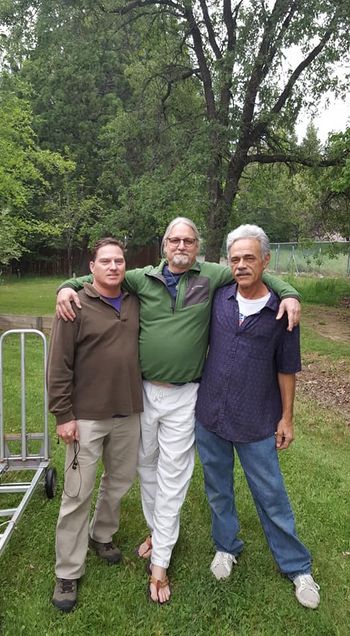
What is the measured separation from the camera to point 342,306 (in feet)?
49.2

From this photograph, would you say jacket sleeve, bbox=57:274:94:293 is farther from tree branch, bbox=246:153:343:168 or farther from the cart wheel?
tree branch, bbox=246:153:343:168

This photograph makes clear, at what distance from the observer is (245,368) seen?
252 cm

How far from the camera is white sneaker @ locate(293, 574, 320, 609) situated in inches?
105

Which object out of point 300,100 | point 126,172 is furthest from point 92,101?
point 300,100

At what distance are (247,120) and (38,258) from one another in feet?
65.4

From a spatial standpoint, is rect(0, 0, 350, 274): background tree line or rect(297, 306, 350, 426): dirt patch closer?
rect(297, 306, 350, 426): dirt patch

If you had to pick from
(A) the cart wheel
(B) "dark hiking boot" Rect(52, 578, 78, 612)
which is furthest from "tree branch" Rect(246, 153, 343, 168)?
(B) "dark hiking boot" Rect(52, 578, 78, 612)

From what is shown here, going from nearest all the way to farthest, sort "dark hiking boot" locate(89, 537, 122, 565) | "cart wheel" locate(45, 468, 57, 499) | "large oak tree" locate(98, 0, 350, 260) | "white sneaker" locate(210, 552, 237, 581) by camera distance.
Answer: "white sneaker" locate(210, 552, 237, 581) < "dark hiking boot" locate(89, 537, 122, 565) < "cart wheel" locate(45, 468, 57, 499) < "large oak tree" locate(98, 0, 350, 260)

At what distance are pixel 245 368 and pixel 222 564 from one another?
4.13 ft

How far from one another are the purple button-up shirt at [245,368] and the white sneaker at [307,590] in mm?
883

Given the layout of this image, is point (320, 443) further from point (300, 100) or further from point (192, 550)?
point (300, 100)

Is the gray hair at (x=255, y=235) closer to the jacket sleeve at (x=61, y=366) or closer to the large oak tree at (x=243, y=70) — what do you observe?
the jacket sleeve at (x=61, y=366)

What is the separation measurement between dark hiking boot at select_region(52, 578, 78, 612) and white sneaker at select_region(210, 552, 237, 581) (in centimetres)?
80

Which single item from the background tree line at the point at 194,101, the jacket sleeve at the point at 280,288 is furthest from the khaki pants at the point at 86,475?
the background tree line at the point at 194,101
